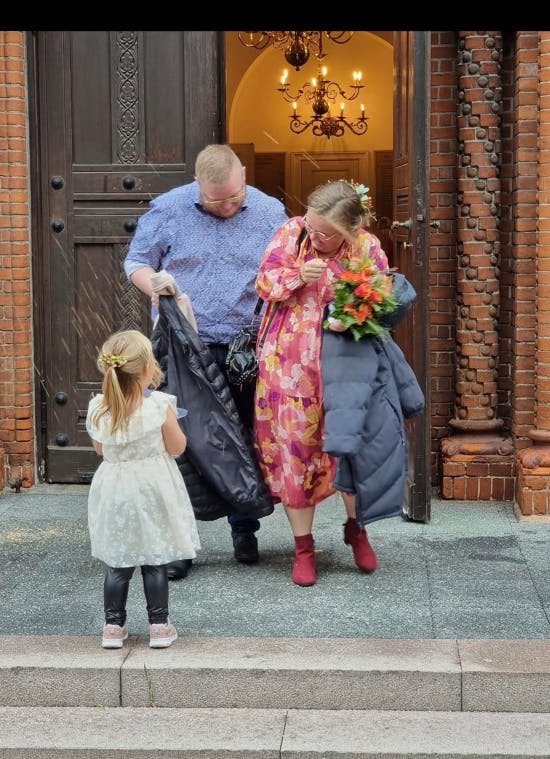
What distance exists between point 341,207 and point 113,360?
1345 millimetres

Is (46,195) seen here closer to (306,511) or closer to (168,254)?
(168,254)

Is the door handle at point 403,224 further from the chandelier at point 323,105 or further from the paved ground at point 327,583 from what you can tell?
the chandelier at point 323,105

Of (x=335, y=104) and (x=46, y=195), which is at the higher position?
(x=335, y=104)

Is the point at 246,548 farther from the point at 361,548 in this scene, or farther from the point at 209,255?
the point at 209,255

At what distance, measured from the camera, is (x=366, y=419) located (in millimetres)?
6066

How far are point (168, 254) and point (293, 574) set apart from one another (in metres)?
1.60

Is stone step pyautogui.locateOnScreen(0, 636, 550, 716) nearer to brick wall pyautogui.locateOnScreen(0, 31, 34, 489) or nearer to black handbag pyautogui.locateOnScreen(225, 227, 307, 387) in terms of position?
black handbag pyautogui.locateOnScreen(225, 227, 307, 387)

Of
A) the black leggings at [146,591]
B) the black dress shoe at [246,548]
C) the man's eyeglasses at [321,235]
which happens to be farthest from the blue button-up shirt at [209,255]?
the black leggings at [146,591]

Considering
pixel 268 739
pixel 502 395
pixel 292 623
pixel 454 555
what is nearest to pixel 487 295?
pixel 502 395

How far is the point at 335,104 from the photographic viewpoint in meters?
14.6

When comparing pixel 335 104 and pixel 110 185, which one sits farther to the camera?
pixel 335 104

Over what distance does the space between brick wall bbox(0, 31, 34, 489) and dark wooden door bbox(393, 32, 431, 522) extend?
7.15 ft

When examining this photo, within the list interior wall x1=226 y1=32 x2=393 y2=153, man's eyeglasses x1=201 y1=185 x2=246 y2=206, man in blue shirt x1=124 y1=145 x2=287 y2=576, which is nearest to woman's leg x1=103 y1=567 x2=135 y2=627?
man in blue shirt x1=124 y1=145 x2=287 y2=576

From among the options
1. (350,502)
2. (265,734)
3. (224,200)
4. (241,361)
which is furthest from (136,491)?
(224,200)
